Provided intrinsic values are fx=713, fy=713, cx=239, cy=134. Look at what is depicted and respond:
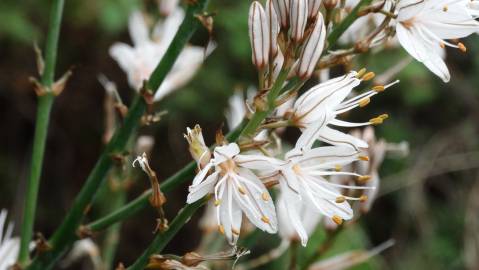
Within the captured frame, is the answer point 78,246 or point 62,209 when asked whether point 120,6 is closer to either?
point 62,209

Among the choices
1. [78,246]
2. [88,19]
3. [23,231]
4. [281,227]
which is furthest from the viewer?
[88,19]

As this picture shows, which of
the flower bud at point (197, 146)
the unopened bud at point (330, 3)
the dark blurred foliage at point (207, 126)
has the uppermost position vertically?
the unopened bud at point (330, 3)

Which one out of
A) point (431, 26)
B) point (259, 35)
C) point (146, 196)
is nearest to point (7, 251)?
point (146, 196)

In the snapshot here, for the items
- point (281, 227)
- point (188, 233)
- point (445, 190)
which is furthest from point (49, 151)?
point (281, 227)

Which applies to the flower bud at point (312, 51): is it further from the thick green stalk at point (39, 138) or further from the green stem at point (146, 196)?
the thick green stalk at point (39, 138)

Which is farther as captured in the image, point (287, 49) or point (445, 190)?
point (445, 190)

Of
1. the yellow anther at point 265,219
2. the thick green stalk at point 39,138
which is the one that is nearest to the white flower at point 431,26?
the yellow anther at point 265,219
